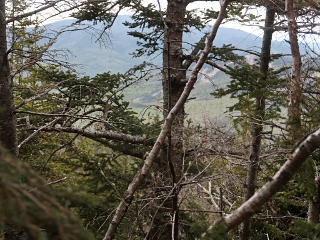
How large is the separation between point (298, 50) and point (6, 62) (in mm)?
3830

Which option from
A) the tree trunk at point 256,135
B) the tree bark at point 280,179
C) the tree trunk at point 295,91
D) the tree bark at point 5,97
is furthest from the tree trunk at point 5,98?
the tree trunk at point 256,135

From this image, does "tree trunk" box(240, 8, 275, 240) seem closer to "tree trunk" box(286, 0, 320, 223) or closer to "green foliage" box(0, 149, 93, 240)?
"tree trunk" box(286, 0, 320, 223)

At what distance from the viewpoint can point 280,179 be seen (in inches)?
63.6

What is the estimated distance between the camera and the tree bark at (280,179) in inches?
62.3

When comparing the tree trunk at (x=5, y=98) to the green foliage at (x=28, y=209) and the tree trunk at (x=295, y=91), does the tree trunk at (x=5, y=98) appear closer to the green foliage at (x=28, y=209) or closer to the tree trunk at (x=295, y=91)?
the green foliage at (x=28, y=209)

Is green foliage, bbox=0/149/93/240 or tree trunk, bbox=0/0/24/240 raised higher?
tree trunk, bbox=0/0/24/240

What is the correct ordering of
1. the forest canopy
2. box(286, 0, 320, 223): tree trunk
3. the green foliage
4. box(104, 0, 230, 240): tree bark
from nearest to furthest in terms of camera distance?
the green foliage < the forest canopy < box(104, 0, 230, 240): tree bark < box(286, 0, 320, 223): tree trunk

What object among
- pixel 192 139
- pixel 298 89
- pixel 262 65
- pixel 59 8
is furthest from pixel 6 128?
pixel 262 65

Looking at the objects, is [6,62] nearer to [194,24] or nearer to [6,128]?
[6,128]

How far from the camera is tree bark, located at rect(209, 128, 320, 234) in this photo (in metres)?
1.58

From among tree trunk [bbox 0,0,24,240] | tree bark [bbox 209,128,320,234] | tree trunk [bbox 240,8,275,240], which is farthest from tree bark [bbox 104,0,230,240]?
tree trunk [bbox 240,8,275,240]

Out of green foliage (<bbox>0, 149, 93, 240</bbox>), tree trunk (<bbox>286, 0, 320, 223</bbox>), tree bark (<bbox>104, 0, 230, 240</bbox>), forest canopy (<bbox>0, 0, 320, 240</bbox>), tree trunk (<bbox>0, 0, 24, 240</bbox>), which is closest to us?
green foliage (<bbox>0, 149, 93, 240</bbox>)

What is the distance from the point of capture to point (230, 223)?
1.66 metres

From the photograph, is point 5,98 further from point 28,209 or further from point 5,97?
point 28,209
